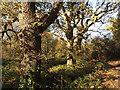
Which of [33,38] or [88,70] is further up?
[33,38]

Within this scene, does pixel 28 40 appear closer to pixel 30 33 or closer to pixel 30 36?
pixel 30 36

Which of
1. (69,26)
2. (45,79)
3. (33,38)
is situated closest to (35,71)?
(45,79)

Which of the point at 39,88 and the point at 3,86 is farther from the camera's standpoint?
the point at 3,86

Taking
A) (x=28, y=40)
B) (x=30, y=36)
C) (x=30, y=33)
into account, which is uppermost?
(x=30, y=33)

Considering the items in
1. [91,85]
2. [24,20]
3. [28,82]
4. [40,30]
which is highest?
[24,20]

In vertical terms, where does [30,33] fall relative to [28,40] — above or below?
above

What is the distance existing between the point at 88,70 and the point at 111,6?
5.89 meters

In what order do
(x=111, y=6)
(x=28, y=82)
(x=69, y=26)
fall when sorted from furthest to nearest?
(x=69, y=26)
(x=111, y=6)
(x=28, y=82)

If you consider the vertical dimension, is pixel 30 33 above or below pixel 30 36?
above

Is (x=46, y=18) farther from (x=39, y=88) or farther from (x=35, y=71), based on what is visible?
(x=39, y=88)

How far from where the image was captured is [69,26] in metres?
10.0

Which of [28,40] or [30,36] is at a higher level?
[30,36]

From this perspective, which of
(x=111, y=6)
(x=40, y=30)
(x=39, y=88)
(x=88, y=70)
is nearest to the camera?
(x=39, y=88)

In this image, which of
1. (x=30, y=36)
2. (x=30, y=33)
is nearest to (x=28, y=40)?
(x=30, y=36)
